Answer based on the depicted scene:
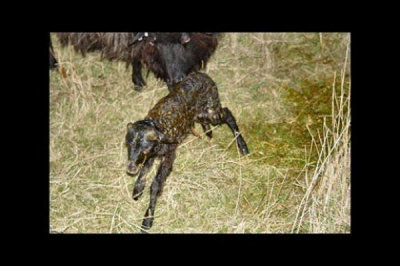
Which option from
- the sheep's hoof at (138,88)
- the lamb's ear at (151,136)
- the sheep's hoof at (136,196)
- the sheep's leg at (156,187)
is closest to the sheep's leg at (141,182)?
the sheep's hoof at (136,196)

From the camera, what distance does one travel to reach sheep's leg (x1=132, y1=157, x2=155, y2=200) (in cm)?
478

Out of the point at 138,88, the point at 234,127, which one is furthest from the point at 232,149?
the point at 138,88

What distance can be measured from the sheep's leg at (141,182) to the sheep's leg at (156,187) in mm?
212

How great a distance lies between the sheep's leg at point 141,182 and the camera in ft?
15.7

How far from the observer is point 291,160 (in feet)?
17.3

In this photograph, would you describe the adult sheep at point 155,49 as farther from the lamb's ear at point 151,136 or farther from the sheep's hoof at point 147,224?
the sheep's hoof at point 147,224

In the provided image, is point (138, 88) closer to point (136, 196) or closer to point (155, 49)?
point (155, 49)

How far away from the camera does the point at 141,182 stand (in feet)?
15.9

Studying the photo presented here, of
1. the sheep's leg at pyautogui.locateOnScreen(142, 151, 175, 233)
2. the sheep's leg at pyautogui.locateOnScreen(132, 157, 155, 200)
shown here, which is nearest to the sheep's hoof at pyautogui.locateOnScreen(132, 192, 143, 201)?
the sheep's leg at pyautogui.locateOnScreen(132, 157, 155, 200)

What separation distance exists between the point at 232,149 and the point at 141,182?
47.8 inches

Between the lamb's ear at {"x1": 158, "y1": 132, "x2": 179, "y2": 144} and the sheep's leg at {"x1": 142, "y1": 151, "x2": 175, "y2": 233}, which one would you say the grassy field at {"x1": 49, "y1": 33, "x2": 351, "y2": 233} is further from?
the lamb's ear at {"x1": 158, "y1": 132, "x2": 179, "y2": 144}

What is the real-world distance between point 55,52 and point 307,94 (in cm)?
384

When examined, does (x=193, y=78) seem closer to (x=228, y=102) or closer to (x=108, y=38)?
(x=228, y=102)

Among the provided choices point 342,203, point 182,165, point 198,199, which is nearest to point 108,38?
point 182,165
